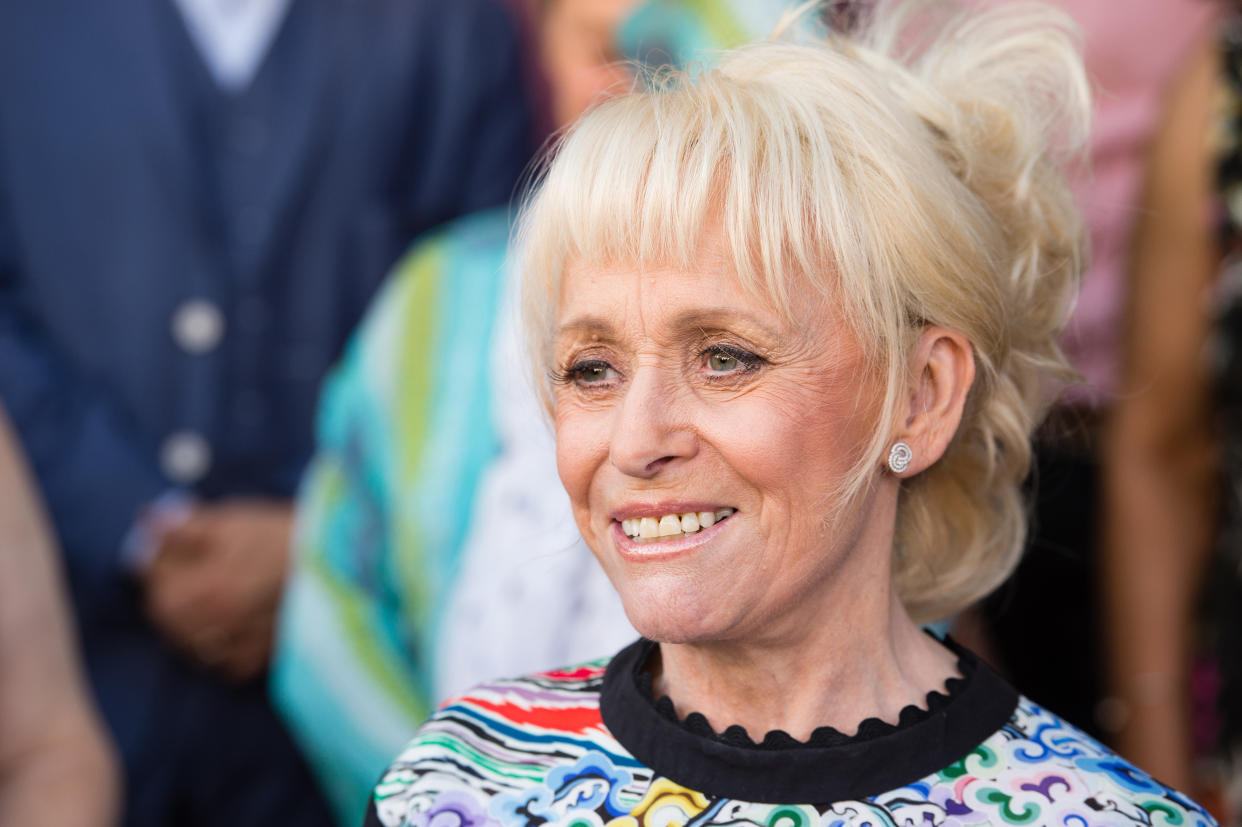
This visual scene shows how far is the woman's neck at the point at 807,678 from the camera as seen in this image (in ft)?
5.17

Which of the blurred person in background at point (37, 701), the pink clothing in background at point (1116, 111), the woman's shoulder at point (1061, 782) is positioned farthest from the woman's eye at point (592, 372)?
the pink clothing in background at point (1116, 111)

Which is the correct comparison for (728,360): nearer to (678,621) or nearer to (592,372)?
(592,372)

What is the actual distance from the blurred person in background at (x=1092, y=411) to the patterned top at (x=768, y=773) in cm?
118

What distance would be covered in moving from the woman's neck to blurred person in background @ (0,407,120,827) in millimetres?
1095

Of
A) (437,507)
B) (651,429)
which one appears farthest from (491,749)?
(437,507)

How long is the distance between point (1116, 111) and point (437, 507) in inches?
69.2

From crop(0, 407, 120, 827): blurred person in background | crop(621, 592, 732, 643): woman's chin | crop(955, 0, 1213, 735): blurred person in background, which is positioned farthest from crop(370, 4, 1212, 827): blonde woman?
crop(955, 0, 1213, 735): blurred person in background

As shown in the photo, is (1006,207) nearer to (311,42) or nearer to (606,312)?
(606,312)

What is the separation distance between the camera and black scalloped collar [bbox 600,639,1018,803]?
1.49 m

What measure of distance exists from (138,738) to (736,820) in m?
1.80

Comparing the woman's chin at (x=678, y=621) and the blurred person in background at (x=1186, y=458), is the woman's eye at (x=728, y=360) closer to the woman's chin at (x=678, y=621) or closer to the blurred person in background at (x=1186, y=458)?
the woman's chin at (x=678, y=621)

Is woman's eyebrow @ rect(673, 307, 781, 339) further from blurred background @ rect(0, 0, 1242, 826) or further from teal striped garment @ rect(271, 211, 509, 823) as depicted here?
teal striped garment @ rect(271, 211, 509, 823)

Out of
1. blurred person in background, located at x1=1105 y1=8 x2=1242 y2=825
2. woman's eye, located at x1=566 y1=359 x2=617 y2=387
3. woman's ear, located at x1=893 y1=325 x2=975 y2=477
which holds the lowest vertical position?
blurred person in background, located at x1=1105 y1=8 x2=1242 y2=825

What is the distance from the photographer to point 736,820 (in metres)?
1.47
